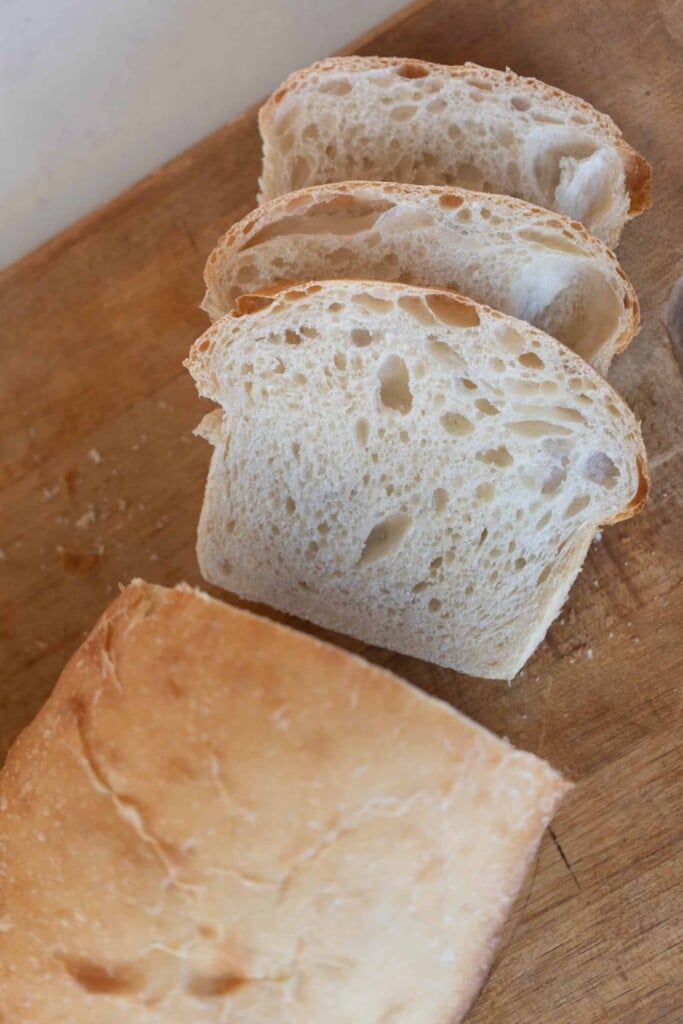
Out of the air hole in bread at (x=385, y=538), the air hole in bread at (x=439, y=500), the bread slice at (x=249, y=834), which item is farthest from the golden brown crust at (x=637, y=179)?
the bread slice at (x=249, y=834)

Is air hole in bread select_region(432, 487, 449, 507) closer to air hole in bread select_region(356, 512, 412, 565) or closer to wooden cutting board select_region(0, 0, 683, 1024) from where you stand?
air hole in bread select_region(356, 512, 412, 565)

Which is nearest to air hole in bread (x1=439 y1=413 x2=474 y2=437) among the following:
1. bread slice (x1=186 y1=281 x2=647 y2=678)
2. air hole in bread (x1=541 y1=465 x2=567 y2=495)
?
bread slice (x1=186 y1=281 x2=647 y2=678)

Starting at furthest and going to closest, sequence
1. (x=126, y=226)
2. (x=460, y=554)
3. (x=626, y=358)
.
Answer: (x=126, y=226) → (x=626, y=358) → (x=460, y=554)

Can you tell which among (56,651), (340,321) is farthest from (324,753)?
(56,651)

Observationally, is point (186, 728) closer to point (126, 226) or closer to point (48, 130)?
point (126, 226)

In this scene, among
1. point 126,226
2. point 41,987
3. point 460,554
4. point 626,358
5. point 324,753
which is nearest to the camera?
point 324,753

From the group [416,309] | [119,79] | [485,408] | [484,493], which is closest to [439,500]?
[484,493]
